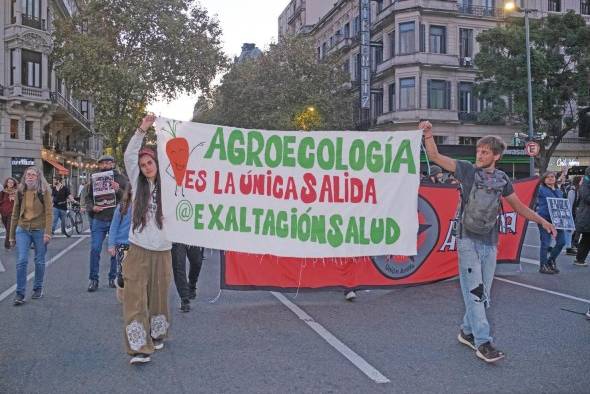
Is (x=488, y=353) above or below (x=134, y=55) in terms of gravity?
below

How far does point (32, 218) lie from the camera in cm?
777

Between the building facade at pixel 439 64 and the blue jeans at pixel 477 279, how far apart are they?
35027 millimetres

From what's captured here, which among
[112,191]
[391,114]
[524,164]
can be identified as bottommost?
[112,191]

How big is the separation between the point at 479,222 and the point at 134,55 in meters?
31.2

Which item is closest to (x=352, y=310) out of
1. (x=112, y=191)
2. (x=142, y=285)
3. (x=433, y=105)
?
(x=142, y=285)

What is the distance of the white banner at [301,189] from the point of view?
6559mm

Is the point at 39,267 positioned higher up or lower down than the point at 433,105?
lower down

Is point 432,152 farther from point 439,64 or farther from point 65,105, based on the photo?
point 65,105

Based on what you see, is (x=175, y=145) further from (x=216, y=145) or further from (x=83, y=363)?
(x=83, y=363)

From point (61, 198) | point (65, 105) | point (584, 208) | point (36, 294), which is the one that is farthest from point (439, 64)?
point (36, 294)

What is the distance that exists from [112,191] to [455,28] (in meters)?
35.6

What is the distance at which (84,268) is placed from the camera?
11086 mm

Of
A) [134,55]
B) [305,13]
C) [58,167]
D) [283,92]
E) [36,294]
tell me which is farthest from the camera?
[305,13]

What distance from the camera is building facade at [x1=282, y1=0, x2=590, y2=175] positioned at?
3938 centimetres
